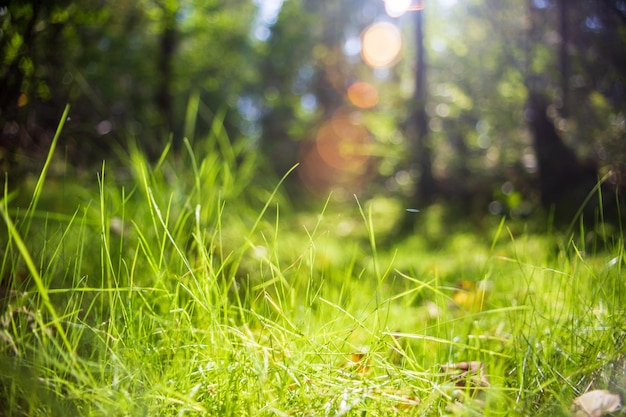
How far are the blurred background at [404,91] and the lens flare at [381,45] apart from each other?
0.07m

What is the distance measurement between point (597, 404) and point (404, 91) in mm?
7520

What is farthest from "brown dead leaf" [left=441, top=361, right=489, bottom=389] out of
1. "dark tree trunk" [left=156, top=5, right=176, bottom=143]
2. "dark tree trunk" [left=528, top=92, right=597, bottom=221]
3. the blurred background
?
"dark tree trunk" [left=156, top=5, right=176, bottom=143]

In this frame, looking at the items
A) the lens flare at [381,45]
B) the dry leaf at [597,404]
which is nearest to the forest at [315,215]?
the dry leaf at [597,404]

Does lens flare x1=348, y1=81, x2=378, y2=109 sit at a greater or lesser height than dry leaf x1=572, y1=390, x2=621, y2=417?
lesser

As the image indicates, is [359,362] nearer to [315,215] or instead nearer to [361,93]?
[315,215]

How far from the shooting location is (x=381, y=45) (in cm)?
1148

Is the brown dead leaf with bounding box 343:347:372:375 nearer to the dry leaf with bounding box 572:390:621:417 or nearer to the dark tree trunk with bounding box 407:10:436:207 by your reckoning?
the dry leaf with bounding box 572:390:621:417

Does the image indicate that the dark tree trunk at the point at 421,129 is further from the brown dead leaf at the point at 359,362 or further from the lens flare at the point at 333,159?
the brown dead leaf at the point at 359,362

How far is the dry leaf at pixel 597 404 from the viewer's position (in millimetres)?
663

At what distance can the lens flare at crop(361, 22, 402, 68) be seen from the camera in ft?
33.0

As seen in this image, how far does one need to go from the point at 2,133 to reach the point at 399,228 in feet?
14.6

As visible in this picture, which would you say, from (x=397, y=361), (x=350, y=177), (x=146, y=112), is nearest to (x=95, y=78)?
(x=146, y=112)

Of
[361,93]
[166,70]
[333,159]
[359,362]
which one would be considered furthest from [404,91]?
[359,362]

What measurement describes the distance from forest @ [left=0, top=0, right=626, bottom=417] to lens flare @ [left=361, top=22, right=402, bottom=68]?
0.11 meters
